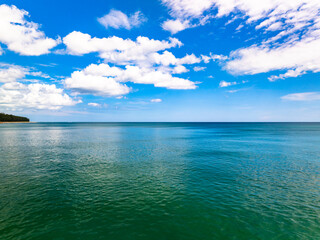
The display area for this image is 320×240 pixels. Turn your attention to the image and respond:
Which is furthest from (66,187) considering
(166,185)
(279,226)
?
(279,226)

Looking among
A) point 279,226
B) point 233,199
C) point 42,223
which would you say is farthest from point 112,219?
point 279,226

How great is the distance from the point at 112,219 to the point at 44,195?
1072 cm

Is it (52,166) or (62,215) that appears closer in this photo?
(62,215)

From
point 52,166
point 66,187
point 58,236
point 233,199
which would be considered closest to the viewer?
point 58,236

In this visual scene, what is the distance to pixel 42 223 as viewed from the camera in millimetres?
15602

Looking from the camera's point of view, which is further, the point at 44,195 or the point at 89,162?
the point at 89,162

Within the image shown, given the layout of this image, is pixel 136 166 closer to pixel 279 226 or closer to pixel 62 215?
pixel 62 215

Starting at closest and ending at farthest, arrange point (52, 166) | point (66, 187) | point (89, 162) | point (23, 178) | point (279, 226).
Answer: point (279, 226)
point (66, 187)
point (23, 178)
point (52, 166)
point (89, 162)

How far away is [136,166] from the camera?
35156 mm

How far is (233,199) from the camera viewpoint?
2042 centimetres

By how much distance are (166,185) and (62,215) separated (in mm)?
12800

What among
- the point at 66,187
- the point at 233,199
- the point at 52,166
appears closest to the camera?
the point at 233,199

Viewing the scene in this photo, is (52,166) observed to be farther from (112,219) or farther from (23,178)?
(112,219)

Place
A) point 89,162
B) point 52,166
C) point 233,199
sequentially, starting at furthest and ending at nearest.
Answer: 1. point 89,162
2. point 52,166
3. point 233,199
